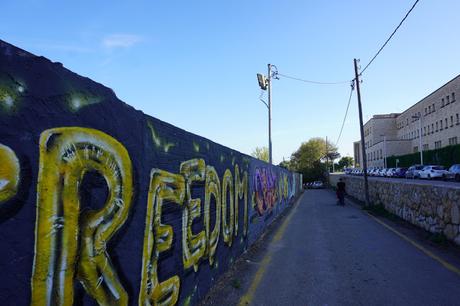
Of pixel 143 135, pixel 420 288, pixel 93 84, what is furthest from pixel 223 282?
pixel 93 84

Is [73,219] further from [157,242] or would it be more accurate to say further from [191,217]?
[191,217]

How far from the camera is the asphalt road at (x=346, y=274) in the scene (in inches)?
235

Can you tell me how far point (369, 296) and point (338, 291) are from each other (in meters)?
0.46

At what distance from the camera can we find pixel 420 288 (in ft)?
21.0

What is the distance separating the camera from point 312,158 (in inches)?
3836

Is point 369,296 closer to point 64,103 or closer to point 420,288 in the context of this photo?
point 420,288

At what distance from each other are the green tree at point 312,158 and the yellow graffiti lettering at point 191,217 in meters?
79.8

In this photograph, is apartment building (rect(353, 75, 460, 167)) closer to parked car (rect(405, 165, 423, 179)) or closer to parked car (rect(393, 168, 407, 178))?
parked car (rect(393, 168, 407, 178))

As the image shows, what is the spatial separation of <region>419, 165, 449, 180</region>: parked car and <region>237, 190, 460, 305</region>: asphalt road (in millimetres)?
34653

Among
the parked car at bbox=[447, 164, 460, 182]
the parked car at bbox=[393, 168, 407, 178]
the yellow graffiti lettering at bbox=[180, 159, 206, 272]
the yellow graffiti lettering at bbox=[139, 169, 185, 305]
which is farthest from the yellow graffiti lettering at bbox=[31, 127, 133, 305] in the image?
the parked car at bbox=[393, 168, 407, 178]

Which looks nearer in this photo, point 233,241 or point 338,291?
point 338,291

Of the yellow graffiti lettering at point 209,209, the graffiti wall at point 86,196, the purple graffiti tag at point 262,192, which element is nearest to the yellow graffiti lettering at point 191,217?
the graffiti wall at point 86,196

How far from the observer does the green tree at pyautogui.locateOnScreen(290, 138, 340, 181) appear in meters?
85.4

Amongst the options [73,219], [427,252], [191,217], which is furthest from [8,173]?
[427,252]
